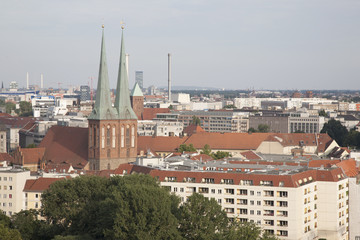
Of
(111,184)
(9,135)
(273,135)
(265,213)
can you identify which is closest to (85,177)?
(111,184)

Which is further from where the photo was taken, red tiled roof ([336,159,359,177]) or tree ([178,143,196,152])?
tree ([178,143,196,152])

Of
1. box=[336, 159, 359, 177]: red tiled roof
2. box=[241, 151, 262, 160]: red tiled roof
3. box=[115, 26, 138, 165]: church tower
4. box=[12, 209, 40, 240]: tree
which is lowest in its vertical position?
box=[12, 209, 40, 240]: tree

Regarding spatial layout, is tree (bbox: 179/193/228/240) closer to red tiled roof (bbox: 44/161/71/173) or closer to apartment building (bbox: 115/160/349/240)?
apartment building (bbox: 115/160/349/240)

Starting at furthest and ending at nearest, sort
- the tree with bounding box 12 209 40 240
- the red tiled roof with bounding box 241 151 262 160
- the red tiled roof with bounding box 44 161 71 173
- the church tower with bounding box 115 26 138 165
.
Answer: the church tower with bounding box 115 26 138 165, the red tiled roof with bounding box 241 151 262 160, the red tiled roof with bounding box 44 161 71 173, the tree with bounding box 12 209 40 240

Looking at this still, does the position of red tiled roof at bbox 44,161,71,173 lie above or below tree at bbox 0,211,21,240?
above

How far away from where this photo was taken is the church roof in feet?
411

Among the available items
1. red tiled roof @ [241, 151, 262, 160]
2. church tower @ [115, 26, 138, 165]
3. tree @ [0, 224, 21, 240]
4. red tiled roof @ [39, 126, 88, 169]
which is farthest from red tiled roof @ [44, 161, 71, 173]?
tree @ [0, 224, 21, 240]

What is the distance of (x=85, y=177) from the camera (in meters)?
91.1

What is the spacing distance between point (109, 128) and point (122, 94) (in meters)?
5.66

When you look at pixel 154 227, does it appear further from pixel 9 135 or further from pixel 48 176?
pixel 9 135

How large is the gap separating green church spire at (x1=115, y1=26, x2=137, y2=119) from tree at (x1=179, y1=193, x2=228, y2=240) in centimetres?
4971

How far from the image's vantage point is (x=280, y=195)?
8712 cm

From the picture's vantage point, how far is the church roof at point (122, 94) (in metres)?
125

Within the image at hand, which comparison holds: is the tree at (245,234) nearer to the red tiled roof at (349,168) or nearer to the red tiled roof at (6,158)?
the red tiled roof at (349,168)
